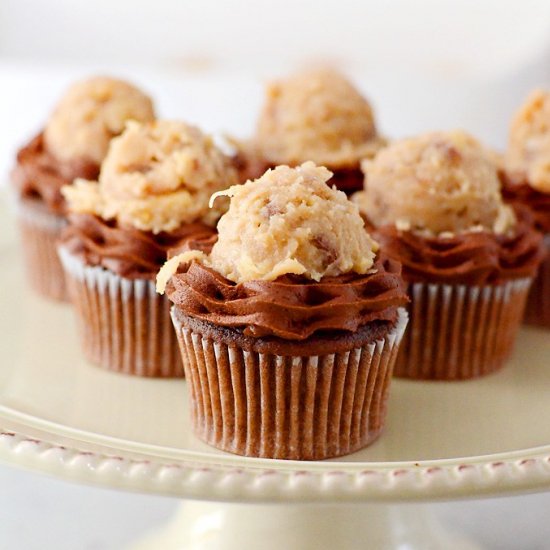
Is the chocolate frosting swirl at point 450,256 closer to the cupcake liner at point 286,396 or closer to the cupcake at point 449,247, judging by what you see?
the cupcake at point 449,247

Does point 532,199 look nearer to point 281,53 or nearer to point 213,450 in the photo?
point 213,450

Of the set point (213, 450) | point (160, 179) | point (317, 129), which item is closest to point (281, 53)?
point (317, 129)

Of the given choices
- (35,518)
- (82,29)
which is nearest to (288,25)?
(82,29)

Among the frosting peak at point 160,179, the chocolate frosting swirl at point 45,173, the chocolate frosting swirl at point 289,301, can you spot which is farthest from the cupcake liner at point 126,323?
the chocolate frosting swirl at point 289,301

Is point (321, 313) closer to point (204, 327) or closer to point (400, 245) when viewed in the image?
point (204, 327)

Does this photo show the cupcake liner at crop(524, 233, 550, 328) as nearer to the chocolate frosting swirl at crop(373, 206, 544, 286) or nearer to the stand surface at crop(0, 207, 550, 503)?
the stand surface at crop(0, 207, 550, 503)

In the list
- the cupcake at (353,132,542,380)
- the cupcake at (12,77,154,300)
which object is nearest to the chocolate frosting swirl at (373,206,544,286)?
the cupcake at (353,132,542,380)
